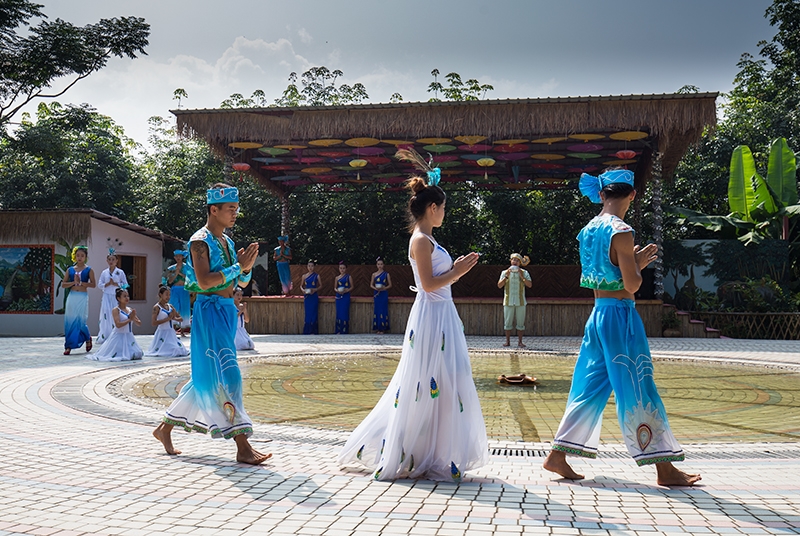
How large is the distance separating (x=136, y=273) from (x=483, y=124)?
1180cm

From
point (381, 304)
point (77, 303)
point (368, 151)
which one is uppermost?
point (368, 151)

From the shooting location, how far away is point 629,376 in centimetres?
379

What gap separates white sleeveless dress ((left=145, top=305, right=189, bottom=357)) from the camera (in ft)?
36.2

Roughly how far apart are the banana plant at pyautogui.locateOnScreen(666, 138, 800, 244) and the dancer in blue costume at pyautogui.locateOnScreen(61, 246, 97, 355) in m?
13.6

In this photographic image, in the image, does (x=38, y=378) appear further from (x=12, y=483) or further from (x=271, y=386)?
(x=12, y=483)

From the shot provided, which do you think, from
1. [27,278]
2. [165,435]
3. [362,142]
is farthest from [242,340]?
[27,278]

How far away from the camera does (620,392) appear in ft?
12.4

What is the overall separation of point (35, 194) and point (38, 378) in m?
18.6

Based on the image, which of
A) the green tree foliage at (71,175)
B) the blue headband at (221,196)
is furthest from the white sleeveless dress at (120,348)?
the green tree foliage at (71,175)

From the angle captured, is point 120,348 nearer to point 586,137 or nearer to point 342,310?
point 342,310

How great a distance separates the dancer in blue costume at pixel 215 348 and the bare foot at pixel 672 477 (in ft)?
7.39

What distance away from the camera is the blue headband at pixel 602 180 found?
401cm

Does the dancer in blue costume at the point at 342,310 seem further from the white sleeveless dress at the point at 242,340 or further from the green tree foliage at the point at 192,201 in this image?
the green tree foliage at the point at 192,201


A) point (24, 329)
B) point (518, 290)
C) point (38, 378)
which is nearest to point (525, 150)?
point (518, 290)
